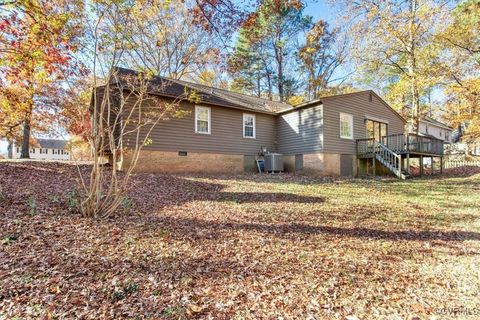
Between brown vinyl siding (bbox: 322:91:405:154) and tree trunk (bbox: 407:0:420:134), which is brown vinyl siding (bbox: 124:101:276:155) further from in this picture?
tree trunk (bbox: 407:0:420:134)

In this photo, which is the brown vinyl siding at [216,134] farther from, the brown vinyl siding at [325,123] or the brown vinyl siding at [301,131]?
the brown vinyl siding at [325,123]

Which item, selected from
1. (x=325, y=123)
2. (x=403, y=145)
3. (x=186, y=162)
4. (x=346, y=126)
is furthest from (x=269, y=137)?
(x=403, y=145)

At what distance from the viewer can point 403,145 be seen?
14.2 m

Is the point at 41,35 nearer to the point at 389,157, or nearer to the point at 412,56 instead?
the point at 389,157

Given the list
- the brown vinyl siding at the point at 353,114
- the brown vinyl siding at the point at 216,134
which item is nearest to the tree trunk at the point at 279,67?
the brown vinyl siding at the point at 353,114

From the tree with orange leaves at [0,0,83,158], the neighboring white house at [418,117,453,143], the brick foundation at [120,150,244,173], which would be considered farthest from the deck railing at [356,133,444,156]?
the neighboring white house at [418,117,453,143]

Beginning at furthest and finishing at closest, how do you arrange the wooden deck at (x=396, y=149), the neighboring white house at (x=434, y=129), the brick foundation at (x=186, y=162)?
1. the neighboring white house at (x=434, y=129)
2. the wooden deck at (x=396, y=149)
3. the brick foundation at (x=186, y=162)

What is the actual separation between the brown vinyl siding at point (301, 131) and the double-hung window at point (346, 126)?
62.6 inches

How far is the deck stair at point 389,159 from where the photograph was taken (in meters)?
12.6

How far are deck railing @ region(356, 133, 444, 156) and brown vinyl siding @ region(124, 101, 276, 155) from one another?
189 inches

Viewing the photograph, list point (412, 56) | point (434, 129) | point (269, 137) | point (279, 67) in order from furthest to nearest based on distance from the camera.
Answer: point (434, 129)
point (279, 67)
point (412, 56)
point (269, 137)

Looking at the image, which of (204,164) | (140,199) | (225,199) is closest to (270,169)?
(204,164)

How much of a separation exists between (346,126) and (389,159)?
105 inches

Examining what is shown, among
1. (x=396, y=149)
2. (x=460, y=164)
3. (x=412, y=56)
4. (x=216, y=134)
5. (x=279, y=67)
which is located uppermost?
(x=279, y=67)
